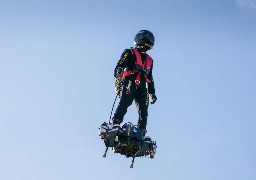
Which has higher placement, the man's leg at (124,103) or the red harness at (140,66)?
the red harness at (140,66)

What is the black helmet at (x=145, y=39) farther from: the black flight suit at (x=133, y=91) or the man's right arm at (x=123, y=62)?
the man's right arm at (x=123, y=62)

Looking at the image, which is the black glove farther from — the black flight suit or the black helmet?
the black helmet

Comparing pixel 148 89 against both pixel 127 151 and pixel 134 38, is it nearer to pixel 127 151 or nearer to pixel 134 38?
pixel 134 38

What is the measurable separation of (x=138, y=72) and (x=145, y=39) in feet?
3.11

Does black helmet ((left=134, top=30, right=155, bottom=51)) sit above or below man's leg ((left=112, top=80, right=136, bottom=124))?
above

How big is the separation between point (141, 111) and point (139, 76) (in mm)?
985

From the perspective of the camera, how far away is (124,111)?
394 inches

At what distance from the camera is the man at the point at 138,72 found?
10336 millimetres

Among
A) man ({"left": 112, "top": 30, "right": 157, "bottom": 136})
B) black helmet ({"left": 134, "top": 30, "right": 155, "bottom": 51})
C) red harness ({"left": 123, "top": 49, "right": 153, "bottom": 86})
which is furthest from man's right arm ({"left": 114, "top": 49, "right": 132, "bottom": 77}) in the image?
black helmet ({"left": 134, "top": 30, "right": 155, "bottom": 51})

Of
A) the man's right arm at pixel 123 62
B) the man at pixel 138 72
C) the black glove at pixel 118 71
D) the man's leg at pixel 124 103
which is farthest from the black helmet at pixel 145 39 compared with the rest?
the man's leg at pixel 124 103

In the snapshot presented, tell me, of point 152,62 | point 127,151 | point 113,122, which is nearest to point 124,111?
point 113,122

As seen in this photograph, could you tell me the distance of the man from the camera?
1034 centimetres

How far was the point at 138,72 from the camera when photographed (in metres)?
10.7

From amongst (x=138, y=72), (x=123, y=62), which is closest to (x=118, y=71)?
(x=123, y=62)
